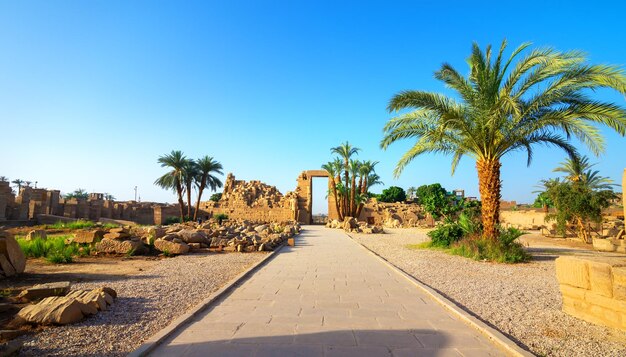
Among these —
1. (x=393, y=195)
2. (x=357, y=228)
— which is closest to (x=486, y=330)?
(x=357, y=228)

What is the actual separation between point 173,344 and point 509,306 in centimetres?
476

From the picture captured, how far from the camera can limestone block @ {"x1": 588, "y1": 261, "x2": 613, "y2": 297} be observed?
4.24 metres

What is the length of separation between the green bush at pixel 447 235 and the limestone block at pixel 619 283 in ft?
29.7

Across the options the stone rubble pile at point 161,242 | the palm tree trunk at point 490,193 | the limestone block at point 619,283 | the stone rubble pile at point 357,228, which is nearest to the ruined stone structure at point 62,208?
the stone rubble pile at point 161,242

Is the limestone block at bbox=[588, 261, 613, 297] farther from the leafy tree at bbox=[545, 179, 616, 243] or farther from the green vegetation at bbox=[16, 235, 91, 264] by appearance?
the leafy tree at bbox=[545, 179, 616, 243]

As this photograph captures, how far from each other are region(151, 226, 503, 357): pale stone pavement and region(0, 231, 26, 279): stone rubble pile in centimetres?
486

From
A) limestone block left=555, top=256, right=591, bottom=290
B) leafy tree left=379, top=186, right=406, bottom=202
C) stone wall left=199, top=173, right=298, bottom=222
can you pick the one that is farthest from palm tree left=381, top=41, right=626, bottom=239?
leafy tree left=379, top=186, right=406, bottom=202

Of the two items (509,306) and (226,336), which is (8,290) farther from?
(509,306)

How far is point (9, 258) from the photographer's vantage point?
7.18 m

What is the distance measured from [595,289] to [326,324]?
346cm

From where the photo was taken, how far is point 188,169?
32.7m

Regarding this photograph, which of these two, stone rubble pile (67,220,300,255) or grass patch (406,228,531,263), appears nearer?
grass patch (406,228,531,263)

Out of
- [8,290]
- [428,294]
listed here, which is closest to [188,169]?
[8,290]

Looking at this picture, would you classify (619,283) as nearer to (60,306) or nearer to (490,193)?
(60,306)
